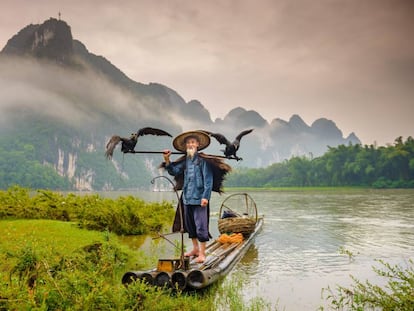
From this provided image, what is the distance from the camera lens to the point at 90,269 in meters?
4.89

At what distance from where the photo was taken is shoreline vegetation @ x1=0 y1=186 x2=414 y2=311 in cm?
378

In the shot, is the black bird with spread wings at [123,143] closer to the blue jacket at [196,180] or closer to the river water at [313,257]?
the blue jacket at [196,180]

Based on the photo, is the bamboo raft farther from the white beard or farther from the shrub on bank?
the shrub on bank

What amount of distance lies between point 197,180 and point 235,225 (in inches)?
175

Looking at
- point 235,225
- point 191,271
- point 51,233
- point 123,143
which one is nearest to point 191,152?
point 123,143

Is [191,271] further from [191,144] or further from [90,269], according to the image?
[191,144]

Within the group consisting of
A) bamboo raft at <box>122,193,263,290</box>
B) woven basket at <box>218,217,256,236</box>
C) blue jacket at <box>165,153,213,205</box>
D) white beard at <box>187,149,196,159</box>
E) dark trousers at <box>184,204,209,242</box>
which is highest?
white beard at <box>187,149,196,159</box>

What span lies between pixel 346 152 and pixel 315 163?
635cm

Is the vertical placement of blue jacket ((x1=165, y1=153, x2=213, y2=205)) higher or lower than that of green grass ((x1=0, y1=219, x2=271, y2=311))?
higher

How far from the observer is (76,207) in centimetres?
1266

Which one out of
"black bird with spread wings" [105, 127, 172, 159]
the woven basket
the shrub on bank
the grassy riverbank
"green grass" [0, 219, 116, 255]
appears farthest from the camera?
the shrub on bank

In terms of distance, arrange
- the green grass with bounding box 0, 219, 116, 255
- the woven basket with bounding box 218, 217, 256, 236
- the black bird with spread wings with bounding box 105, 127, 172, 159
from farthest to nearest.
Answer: the woven basket with bounding box 218, 217, 256, 236 → the green grass with bounding box 0, 219, 116, 255 → the black bird with spread wings with bounding box 105, 127, 172, 159

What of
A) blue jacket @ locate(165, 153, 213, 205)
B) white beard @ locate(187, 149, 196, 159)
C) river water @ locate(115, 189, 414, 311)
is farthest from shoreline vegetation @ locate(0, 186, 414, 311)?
white beard @ locate(187, 149, 196, 159)

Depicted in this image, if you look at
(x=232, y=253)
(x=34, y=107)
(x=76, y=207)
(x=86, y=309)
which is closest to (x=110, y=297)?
(x=86, y=309)
